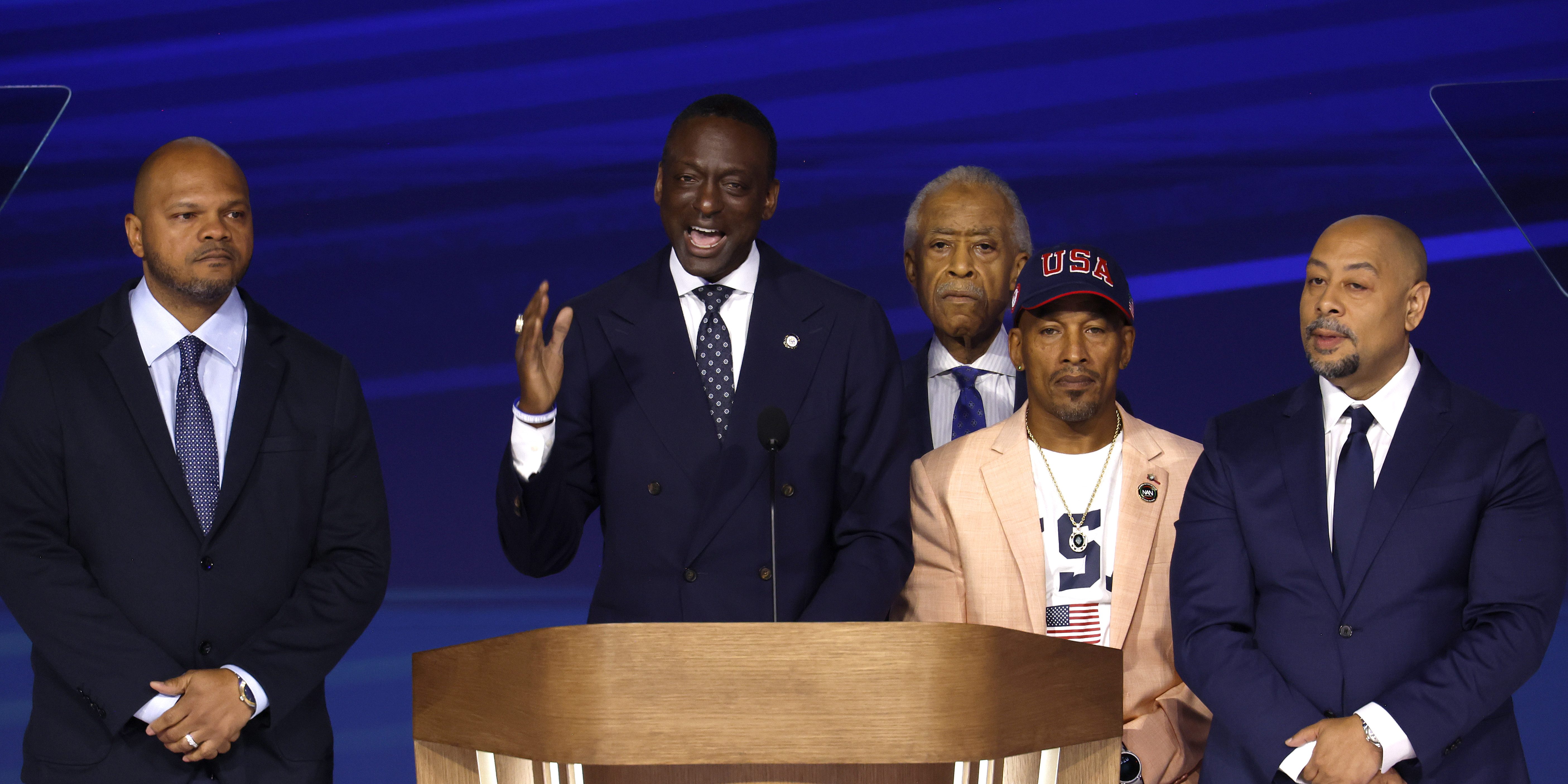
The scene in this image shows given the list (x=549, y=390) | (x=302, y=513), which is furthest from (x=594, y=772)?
(x=302, y=513)

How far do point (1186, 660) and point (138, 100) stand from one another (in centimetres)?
381

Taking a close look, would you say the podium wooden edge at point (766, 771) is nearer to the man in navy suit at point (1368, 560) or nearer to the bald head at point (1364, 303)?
the man in navy suit at point (1368, 560)

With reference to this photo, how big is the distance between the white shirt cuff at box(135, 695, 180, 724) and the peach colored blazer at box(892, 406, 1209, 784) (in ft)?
3.92

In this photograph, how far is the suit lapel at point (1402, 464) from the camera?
8.54 feet

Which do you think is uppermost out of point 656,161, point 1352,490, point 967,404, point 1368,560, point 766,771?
point 656,161

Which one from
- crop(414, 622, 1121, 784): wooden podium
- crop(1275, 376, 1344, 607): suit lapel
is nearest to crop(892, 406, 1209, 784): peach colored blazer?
crop(1275, 376, 1344, 607): suit lapel

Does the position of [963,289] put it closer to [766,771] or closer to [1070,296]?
[1070,296]

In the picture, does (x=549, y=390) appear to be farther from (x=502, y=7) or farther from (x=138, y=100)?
(x=138, y=100)

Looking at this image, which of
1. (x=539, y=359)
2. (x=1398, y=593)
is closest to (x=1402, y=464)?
(x=1398, y=593)

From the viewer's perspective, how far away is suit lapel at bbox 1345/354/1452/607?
2.60m

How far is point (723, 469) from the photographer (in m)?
2.82

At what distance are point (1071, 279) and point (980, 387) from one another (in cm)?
48

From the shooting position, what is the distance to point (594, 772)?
7.12 ft

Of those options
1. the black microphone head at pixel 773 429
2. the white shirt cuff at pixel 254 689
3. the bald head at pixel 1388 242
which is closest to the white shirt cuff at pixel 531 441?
the black microphone head at pixel 773 429
